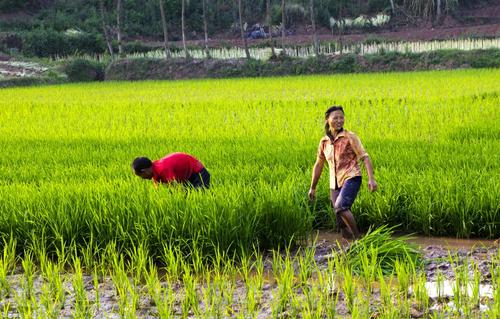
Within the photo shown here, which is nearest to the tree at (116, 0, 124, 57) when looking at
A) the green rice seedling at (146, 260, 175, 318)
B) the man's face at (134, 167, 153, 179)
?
the man's face at (134, 167, 153, 179)

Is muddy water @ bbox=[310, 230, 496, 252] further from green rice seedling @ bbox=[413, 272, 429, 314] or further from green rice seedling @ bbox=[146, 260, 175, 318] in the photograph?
green rice seedling @ bbox=[146, 260, 175, 318]

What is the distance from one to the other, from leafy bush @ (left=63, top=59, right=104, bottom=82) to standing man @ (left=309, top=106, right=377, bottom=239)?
23.8m

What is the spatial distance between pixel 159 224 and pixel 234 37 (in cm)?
3774

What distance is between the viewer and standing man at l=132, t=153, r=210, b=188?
15.3 ft

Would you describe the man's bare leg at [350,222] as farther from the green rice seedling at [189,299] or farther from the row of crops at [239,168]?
the green rice seedling at [189,299]

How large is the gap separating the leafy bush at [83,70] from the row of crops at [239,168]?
13.4 m

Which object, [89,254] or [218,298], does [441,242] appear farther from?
[89,254]

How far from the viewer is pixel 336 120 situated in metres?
4.11

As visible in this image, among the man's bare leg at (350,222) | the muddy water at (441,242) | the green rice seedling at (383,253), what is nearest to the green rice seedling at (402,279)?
the green rice seedling at (383,253)

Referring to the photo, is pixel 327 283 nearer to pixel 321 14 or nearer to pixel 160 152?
pixel 160 152

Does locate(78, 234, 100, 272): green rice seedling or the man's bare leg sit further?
the man's bare leg

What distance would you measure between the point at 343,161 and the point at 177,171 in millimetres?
1245

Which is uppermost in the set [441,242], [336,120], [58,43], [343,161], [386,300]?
[58,43]

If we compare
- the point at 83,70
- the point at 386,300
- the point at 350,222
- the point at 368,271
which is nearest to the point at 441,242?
the point at 350,222
